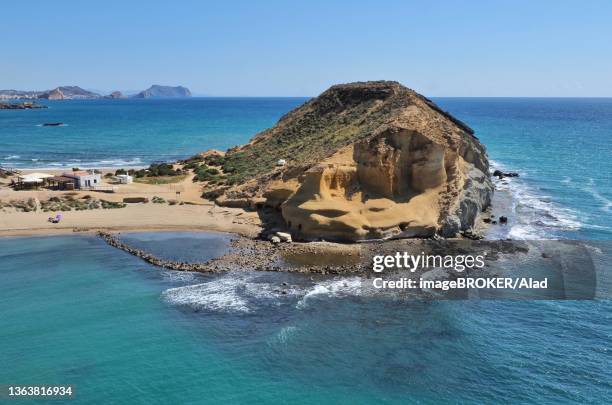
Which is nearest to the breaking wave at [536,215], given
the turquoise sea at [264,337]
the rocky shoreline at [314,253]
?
the rocky shoreline at [314,253]

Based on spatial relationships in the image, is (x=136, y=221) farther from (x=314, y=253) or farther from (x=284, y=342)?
(x=284, y=342)

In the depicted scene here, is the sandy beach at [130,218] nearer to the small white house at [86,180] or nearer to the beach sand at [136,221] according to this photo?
the beach sand at [136,221]

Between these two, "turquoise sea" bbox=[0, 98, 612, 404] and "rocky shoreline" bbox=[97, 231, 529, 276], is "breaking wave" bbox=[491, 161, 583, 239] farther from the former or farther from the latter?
"turquoise sea" bbox=[0, 98, 612, 404]

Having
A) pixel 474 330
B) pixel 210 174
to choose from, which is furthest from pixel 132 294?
pixel 210 174

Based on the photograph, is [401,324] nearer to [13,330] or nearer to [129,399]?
[129,399]

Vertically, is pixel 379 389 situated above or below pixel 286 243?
below

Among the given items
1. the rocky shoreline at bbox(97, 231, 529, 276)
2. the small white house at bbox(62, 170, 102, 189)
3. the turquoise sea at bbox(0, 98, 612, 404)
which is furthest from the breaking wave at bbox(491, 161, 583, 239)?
the small white house at bbox(62, 170, 102, 189)

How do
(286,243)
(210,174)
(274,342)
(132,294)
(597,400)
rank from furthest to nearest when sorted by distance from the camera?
(210,174)
(286,243)
(132,294)
(274,342)
(597,400)

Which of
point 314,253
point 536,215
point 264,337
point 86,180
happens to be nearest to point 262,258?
point 314,253
